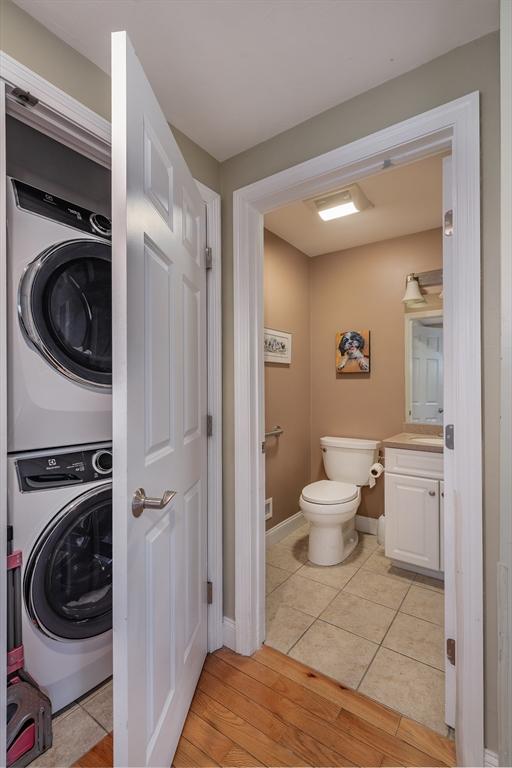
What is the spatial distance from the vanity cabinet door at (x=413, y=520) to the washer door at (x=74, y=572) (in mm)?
1742

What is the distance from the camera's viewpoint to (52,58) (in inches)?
42.5

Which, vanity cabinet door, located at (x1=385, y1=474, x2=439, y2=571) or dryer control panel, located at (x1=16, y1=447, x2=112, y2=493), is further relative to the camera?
vanity cabinet door, located at (x1=385, y1=474, x2=439, y2=571)

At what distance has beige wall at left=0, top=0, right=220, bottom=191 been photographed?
98 centimetres

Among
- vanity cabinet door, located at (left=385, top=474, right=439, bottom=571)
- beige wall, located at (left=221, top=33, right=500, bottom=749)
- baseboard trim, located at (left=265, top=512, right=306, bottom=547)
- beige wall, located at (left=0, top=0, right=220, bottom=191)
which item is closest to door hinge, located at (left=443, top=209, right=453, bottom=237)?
beige wall, located at (left=221, top=33, right=500, bottom=749)

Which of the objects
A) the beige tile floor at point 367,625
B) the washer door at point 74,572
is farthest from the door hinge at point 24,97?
the beige tile floor at point 367,625

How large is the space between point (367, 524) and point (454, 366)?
219cm

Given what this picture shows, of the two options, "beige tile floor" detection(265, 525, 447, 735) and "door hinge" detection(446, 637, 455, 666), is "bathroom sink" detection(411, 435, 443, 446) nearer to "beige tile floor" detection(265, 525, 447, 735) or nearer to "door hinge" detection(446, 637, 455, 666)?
"beige tile floor" detection(265, 525, 447, 735)

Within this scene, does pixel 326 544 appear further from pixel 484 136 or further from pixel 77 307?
pixel 484 136

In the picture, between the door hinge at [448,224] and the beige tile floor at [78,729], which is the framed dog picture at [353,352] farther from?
the beige tile floor at [78,729]

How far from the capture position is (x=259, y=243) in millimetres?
1688

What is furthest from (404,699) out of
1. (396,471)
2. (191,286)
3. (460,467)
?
(191,286)

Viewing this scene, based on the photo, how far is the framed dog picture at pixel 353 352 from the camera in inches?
118

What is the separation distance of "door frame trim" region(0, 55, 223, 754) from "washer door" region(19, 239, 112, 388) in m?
0.26

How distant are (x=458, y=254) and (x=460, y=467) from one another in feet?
2.30
